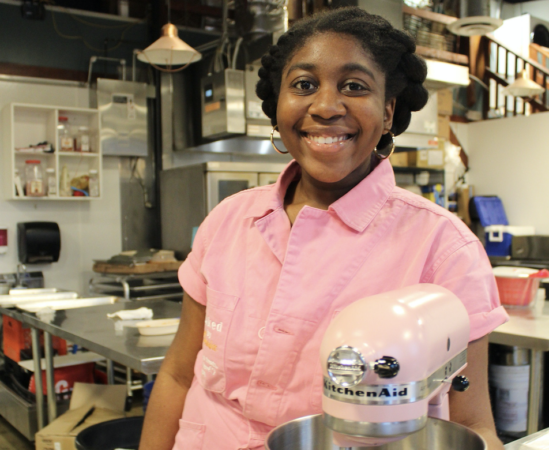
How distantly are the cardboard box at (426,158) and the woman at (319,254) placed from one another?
208 inches

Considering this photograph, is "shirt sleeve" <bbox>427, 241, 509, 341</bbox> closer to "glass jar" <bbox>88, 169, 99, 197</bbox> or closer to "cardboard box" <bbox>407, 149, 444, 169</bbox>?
"glass jar" <bbox>88, 169, 99, 197</bbox>

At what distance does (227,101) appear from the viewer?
4.99 meters

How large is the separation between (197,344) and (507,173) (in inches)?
273

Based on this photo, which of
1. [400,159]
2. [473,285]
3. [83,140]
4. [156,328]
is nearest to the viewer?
[473,285]

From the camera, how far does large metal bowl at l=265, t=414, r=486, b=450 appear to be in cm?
74

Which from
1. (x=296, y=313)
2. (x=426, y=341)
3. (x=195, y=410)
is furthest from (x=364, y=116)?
(x=195, y=410)

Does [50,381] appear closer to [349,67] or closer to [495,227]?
[349,67]

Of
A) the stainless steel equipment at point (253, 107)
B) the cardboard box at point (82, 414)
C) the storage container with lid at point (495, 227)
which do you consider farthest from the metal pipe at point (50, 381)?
the storage container with lid at point (495, 227)

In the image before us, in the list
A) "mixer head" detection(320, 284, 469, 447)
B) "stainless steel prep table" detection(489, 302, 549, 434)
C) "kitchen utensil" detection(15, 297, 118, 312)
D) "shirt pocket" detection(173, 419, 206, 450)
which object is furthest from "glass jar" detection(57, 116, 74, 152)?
"mixer head" detection(320, 284, 469, 447)

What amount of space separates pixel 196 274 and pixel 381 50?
1.97 feet

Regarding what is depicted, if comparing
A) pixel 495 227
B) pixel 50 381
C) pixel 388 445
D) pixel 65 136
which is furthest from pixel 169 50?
pixel 495 227

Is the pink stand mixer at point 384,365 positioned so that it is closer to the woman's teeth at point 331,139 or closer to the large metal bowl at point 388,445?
the large metal bowl at point 388,445

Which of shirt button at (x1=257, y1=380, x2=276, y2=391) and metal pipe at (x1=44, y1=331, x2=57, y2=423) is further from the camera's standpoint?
metal pipe at (x1=44, y1=331, x2=57, y2=423)

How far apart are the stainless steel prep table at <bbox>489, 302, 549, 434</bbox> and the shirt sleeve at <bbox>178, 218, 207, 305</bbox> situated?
50.5 inches
